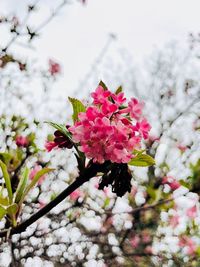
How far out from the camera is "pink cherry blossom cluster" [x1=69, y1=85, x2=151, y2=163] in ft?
3.59

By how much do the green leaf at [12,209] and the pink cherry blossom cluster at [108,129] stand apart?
286mm

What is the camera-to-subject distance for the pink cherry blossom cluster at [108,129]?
1.09 m

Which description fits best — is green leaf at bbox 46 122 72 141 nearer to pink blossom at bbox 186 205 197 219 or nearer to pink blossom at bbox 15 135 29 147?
pink blossom at bbox 15 135 29 147

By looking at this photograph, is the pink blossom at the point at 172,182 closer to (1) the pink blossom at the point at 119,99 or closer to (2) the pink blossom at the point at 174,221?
(2) the pink blossom at the point at 174,221

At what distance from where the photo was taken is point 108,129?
45.0 inches

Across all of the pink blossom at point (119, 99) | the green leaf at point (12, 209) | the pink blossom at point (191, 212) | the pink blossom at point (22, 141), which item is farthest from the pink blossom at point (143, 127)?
the pink blossom at point (191, 212)

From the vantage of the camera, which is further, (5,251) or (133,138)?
(5,251)

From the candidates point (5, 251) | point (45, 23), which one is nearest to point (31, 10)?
point (45, 23)

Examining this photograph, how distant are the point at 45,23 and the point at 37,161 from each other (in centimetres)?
145

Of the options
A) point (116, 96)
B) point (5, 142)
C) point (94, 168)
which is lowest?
point (94, 168)

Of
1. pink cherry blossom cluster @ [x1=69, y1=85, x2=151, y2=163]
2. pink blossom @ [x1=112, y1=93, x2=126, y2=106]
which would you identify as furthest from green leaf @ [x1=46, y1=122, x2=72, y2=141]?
pink blossom @ [x1=112, y1=93, x2=126, y2=106]

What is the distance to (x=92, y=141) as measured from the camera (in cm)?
114

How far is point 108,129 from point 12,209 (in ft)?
1.33

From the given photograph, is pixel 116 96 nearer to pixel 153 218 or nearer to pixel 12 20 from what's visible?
pixel 12 20
